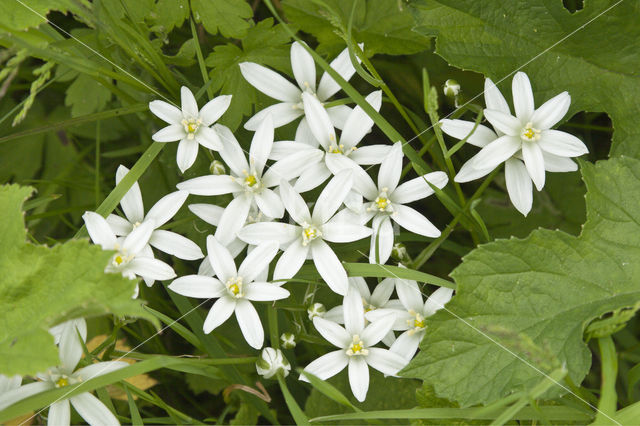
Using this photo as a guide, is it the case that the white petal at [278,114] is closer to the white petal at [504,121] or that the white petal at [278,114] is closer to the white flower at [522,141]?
the white flower at [522,141]

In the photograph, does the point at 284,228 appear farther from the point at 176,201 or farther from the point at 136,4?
the point at 136,4

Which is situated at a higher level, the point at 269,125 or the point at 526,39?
the point at 526,39

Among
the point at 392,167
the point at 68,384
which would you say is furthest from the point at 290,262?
the point at 68,384

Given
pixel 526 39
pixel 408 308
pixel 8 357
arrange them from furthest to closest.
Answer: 1. pixel 526 39
2. pixel 408 308
3. pixel 8 357

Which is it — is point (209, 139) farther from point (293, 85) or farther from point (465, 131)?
point (465, 131)

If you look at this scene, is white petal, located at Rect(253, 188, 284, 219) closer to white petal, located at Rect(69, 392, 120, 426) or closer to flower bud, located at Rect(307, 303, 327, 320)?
flower bud, located at Rect(307, 303, 327, 320)

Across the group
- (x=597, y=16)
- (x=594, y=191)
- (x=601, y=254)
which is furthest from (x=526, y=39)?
(x=601, y=254)
